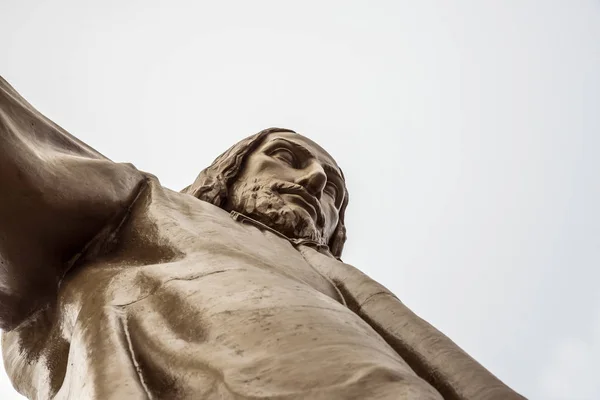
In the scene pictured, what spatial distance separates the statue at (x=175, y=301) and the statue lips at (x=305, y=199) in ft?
0.12

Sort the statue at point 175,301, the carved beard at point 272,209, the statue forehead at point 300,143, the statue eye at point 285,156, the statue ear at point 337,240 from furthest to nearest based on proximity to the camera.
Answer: the statue ear at point 337,240 → the statue forehead at point 300,143 → the statue eye at point 285,156 → the carved beard at point 272,209 → the statue at point 175,301

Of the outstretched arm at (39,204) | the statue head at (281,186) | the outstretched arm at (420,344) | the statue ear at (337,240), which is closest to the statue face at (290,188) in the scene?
the statue head at (281,186)

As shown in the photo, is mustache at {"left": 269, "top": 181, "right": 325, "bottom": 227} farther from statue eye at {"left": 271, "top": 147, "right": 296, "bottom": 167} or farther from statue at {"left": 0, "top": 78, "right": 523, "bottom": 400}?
statue eye at {"left": 271, "top": 147, "right": 296, "bottom": 167}

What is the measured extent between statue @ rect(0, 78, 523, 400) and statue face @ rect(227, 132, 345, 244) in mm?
24

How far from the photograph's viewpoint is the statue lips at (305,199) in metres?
5.49

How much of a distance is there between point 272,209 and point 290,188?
10.4 inches

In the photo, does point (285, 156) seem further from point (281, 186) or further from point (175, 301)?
point (175, 301)

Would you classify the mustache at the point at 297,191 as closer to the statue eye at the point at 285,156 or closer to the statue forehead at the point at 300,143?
the statue eye at the point at 285,156

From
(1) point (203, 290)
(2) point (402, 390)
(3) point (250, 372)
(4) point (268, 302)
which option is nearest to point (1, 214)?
(1) point (203, 290)

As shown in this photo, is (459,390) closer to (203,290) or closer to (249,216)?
(203,290)

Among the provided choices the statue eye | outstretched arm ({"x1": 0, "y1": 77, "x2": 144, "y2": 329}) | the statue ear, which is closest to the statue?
outstretched arm ({"x1": 0, "y1": 77, "x2": 144, "y2": 329})

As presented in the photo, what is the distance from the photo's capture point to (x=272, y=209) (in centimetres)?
534

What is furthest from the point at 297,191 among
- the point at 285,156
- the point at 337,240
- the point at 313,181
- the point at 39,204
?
the point at 39,204

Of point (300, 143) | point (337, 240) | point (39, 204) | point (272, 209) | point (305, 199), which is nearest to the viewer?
point (39, 204)
